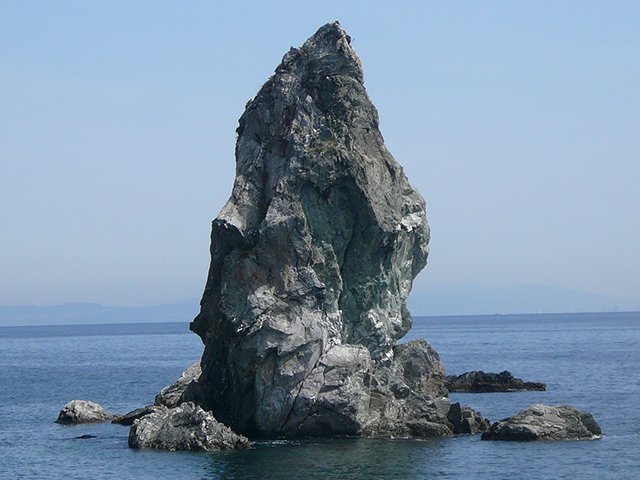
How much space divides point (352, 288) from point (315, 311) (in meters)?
4.09

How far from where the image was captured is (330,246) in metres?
47.2

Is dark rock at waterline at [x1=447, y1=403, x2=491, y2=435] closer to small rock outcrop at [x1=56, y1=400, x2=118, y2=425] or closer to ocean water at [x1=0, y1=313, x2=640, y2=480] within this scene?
ocean water at [x1=0, y1=313, x2=640, y2=480]

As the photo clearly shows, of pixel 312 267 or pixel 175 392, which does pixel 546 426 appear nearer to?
pixel 312 267

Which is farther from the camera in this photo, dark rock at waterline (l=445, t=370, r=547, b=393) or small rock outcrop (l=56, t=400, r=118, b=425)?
dark rock at waterline (l=445, t=370, r=547, b=393)

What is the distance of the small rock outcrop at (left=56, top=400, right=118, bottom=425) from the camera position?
5472cm

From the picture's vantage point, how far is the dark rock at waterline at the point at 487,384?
2798 inches

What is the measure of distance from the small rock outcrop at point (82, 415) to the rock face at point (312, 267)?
37.2 ft

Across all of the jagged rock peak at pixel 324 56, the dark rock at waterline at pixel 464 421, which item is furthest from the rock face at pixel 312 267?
the dark rock at waterline at pixel 464 421

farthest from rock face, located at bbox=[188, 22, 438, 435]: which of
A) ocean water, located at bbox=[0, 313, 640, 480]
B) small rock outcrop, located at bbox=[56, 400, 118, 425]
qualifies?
small rock outcrop, located at bbox=[56, 400, 118, 425]

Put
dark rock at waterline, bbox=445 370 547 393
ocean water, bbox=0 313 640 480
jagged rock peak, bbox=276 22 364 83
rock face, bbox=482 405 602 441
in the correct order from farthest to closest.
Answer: dark rock at waterline, bbox=445 370 547 393 < jagged rock peak, bbox=276 22 364 83 < rock face, bbox=482 405 602 441 < ocean water, bbox=0 313 640 480

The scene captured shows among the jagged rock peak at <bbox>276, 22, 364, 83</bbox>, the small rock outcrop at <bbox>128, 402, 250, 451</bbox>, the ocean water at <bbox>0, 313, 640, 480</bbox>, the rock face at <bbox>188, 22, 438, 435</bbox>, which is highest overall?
the jagged rock peak at <bbox>276, 22, 364, 83</bbox>

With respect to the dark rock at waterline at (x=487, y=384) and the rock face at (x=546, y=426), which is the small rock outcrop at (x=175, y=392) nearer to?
the rock face at (x=546, y=426)

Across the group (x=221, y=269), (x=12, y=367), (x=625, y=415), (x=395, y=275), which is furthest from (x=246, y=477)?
(x=12, y=367)

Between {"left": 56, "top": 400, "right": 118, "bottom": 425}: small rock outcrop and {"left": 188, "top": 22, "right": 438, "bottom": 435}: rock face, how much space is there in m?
11.3
